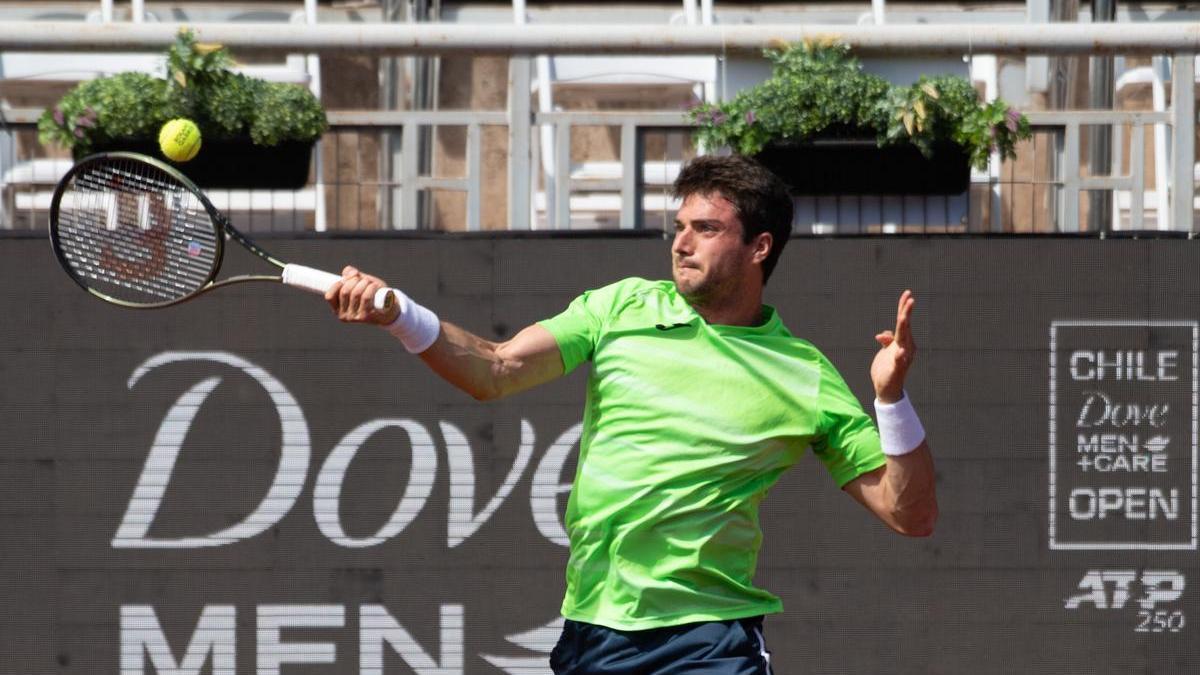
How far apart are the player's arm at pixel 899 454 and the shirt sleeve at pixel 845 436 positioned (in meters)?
0.03

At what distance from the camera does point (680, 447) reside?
3947mm

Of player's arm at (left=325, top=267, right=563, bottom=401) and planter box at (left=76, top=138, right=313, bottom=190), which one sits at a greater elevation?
planter box at (left=76, top=138, right=313, bottom=190)

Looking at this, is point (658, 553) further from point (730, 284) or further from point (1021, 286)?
point (1021, 286)

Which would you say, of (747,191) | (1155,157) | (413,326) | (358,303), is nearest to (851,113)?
(1155,157)

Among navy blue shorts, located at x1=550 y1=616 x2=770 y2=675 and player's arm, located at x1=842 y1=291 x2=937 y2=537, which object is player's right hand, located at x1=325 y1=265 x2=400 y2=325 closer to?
navy blue shorts, located at x1=550 y1=616 x2=770 y2=675

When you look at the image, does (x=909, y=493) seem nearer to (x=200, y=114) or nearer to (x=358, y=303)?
(x=358, y=303)

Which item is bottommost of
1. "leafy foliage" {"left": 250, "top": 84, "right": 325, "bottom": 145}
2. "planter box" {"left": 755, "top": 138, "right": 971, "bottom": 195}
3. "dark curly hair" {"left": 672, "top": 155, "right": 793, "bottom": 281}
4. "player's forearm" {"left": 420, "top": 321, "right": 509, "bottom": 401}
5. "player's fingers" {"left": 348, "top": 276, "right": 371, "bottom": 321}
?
"player's forearm" {"left": 420, "top": 321, "right": 509, "bottom": 401}

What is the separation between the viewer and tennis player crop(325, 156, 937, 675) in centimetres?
390

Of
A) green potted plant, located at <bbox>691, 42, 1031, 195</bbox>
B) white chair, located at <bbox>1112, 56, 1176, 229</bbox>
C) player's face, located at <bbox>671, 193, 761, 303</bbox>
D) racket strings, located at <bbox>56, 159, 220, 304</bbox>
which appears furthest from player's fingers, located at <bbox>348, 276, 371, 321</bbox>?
white chair, located at <bbox>1112, 56, 1176, 229</bbox>

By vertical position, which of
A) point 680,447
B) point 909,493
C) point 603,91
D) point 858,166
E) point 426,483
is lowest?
point 426,483

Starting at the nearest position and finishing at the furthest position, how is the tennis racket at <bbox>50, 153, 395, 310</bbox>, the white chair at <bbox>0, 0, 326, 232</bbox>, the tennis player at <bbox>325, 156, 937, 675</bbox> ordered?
the tennis player at <bbox>325, 156, 937, 675</bbox>
the tennis racket at <bbox>50, 153, 395, 310</bbox>
the white chair at <bbox>0, 0, 326, 232</bbox>

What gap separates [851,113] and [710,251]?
86.7 inches

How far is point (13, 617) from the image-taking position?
5.88 metres

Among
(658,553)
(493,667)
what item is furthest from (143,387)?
(658,553)
